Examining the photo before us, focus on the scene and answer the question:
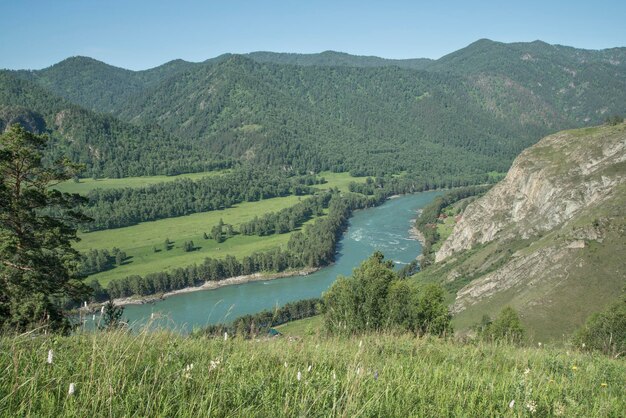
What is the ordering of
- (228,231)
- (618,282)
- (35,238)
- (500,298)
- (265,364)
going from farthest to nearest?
(228,231) < (500,298) < (618,282) < (35,238) < (265,364)

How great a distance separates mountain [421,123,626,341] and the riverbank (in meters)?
32.0

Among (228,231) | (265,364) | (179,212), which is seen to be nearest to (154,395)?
(265,364)

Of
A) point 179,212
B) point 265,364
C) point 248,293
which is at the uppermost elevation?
point 265,364

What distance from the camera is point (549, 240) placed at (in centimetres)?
7381

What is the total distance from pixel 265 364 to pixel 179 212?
178 metres

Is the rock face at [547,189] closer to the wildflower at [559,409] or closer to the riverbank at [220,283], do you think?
the riverbank at [220,283]

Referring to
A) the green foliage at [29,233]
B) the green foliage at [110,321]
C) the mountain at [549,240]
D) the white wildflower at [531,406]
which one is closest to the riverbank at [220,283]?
the mountain at [549,240]

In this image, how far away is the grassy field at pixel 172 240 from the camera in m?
114

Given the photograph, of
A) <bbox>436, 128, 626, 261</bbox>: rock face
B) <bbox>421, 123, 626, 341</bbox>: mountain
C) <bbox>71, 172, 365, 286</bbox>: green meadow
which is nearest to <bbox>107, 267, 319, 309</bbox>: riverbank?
<bbox>71, 172, 365, 286</bbox>: green meadow

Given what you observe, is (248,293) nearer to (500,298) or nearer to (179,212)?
(500,298)

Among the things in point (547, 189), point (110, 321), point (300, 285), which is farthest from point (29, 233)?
point (547, 189)

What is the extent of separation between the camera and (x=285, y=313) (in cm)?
8025

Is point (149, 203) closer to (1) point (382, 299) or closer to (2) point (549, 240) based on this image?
(2) point (549, 240)

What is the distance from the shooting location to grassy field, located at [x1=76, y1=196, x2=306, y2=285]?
373 ft
